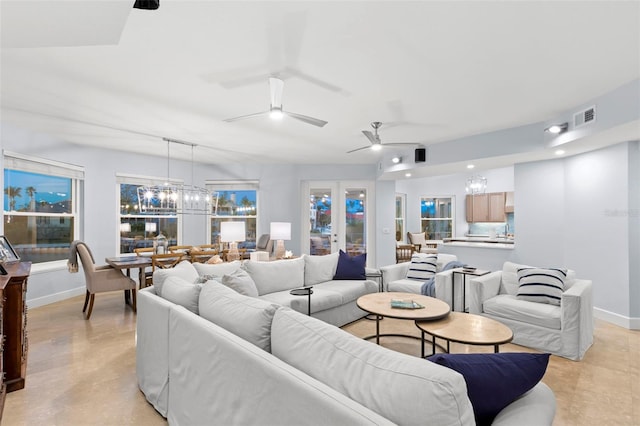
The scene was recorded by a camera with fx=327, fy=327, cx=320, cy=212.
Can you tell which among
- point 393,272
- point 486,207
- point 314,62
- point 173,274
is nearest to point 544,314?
point 393,272

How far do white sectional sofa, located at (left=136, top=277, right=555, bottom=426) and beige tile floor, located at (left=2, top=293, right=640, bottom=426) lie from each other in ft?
1.38

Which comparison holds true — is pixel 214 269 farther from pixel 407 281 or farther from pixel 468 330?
pixel 407 281

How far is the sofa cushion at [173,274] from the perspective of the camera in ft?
8.79

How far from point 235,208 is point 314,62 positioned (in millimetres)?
5418

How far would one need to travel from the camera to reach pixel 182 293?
2291 mm

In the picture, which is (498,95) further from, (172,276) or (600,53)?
(172,276)

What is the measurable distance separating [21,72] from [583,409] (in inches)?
206

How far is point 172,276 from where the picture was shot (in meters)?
2.67

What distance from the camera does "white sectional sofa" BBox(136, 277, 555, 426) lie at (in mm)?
960

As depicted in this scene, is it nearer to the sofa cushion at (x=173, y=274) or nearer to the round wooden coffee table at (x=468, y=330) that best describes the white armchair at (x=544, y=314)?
the round wooden coffee table at (x=468, y=330)

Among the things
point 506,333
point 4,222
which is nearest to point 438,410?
point 506,333

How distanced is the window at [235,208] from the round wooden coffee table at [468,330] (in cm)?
543

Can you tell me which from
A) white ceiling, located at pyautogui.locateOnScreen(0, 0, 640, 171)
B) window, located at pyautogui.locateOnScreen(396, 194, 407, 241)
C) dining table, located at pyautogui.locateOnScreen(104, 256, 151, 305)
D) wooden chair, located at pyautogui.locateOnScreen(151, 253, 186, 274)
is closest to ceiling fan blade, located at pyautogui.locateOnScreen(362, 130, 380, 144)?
white ceiling, located at pyautogui.locateOnScreen(0, 0, 640, 171)

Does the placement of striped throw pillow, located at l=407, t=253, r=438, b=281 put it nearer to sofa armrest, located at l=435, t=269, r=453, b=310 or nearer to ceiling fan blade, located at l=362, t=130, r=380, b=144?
sofa armrest, located at l=435, t=269, r=453, b=310
